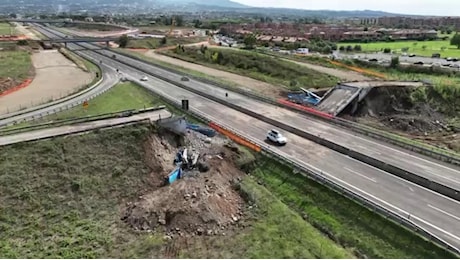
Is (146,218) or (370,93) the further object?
(370,93)

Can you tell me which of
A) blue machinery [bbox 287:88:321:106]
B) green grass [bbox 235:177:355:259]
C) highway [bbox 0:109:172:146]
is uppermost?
highway [bbox 0:109:172:146]

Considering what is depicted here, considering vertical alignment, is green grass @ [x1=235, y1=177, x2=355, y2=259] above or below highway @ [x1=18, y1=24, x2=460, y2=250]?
below

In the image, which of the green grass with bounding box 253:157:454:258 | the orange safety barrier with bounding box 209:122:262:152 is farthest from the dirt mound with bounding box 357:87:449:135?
the green grass with bounding box 253:157:454:258

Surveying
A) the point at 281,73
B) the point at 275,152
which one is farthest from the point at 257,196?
the point at 281,73

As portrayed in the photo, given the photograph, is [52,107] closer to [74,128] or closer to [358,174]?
[74,128]

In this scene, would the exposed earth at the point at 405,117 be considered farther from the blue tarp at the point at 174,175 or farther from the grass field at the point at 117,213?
the blue tarp at the point at 174,175

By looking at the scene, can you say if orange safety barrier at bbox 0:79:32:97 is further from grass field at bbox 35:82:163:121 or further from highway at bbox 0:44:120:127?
grass field at bbox 35:82:163:121

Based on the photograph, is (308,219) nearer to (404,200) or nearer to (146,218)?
(404,200)

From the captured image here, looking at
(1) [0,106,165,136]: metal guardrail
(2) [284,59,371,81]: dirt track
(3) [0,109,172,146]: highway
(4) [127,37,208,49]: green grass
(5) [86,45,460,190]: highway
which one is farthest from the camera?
(4) [127,37,208,49]: green grass
